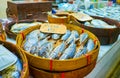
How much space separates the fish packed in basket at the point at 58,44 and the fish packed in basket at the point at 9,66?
0.38ft

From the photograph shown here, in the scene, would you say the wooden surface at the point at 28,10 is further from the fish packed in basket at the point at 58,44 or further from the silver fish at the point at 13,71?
the silver fish at the point at 13,71

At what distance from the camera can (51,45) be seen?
68 centimetres

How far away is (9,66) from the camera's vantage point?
484 millimetres

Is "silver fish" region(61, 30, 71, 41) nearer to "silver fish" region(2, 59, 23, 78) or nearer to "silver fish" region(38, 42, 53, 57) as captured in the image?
"silver fish" region(38, 42, 53, 57)

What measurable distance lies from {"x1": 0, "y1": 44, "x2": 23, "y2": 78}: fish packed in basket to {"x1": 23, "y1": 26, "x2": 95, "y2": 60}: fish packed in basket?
12cm

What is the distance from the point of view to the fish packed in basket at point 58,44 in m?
0.62

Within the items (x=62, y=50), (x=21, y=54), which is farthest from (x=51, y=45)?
(x=21, y=54)

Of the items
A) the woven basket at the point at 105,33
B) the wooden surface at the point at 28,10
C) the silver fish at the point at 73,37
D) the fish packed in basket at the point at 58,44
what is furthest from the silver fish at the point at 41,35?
the wooden surface at the point at 28,10

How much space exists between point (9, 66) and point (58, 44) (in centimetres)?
27

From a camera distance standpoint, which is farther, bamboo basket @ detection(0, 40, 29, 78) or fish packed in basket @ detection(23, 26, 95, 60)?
fish packed in basket @ detection(23, 26, 95, 60)

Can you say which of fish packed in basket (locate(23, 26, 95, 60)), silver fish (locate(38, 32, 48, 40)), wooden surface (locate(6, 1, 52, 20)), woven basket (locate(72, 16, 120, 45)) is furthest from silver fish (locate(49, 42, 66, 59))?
wooden surface (locate(6, 1, 52, 20))

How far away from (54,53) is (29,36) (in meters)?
0.17

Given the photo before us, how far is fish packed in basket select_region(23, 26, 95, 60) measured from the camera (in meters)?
0.62

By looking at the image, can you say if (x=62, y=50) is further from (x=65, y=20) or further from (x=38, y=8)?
(x=38, y=8)
